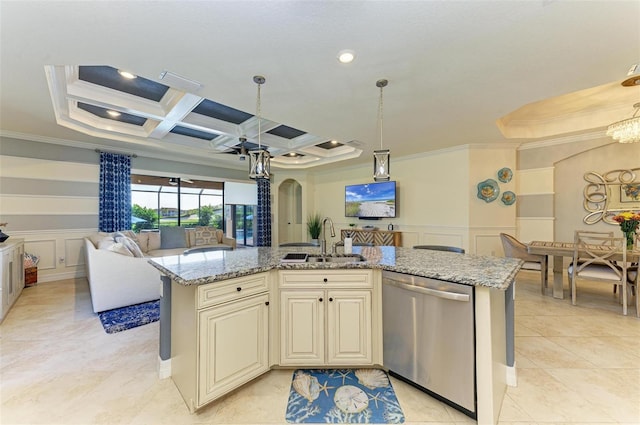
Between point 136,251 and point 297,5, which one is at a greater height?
point 297,5

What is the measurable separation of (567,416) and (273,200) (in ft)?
23.3

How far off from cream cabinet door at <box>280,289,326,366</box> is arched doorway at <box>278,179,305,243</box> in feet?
20.1

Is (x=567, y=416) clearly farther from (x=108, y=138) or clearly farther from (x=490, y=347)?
(x=108, y=138)

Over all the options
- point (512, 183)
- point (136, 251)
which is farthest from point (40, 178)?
point (512, 183)

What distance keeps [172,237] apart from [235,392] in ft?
15.0

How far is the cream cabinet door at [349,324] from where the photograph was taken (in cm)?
201

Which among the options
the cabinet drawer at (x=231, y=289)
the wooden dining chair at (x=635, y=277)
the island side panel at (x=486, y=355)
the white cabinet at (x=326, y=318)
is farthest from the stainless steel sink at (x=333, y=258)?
the wooden dining chair at (x=635, y=277)

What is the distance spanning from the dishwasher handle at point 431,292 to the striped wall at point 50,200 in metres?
5.85

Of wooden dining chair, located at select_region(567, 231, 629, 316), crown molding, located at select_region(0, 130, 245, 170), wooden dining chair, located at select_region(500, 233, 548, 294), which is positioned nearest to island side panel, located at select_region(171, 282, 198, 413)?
wooden dining chair, located at select_region(500, 233, 548, 294)

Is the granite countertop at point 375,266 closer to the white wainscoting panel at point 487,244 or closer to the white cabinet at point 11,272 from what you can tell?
the white cabinet at point 11,272

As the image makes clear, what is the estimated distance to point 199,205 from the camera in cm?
664

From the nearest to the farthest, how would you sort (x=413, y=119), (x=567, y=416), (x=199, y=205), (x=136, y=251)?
Result: (x=567, y=416) < (x=413, y=119) < (x=136, y=251) < (x=199, y=205)

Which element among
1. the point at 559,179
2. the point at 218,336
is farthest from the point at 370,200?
the point at 218,336

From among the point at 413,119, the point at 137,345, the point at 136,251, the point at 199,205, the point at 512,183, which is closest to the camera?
the point at 137,345
